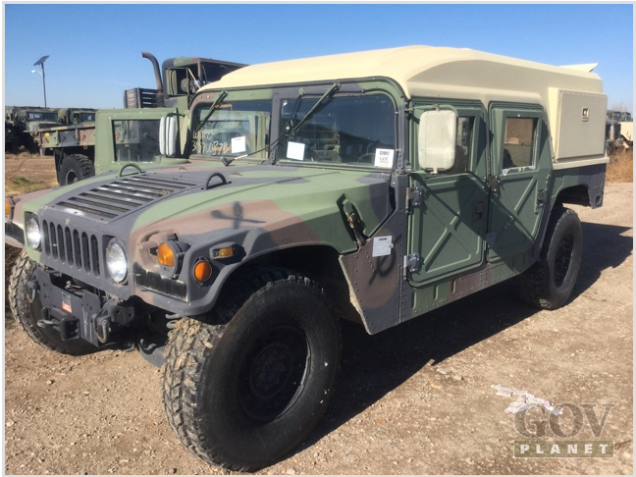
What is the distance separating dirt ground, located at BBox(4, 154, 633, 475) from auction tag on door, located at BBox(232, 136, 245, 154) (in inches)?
65.0

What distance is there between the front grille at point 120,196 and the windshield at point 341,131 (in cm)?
85

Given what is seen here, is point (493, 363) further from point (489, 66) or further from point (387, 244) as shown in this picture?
point (489, 66)

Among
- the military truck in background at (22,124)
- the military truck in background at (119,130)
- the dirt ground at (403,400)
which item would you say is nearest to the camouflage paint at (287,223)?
the dirt ground at (403,400)

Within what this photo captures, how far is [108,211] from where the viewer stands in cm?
320

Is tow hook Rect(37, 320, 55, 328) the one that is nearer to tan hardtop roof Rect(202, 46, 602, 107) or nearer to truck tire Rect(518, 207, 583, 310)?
tan hardtop roof Rect(202, 46, 602, 107)

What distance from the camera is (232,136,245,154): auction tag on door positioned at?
14.0 feet

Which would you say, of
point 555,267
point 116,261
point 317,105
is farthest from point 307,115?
point 555,267

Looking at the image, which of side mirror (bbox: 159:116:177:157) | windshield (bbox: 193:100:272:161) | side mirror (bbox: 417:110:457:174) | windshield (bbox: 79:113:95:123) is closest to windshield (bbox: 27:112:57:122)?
windshield (bbox: 79:113:95:123)

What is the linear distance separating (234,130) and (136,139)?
5.63m

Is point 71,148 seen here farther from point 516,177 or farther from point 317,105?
point 516,177

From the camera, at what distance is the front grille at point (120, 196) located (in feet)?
10.6

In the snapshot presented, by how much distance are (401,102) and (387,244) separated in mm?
848

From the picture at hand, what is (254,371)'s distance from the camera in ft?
10.1

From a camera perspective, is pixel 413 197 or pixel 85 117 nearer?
pixel 413 197
